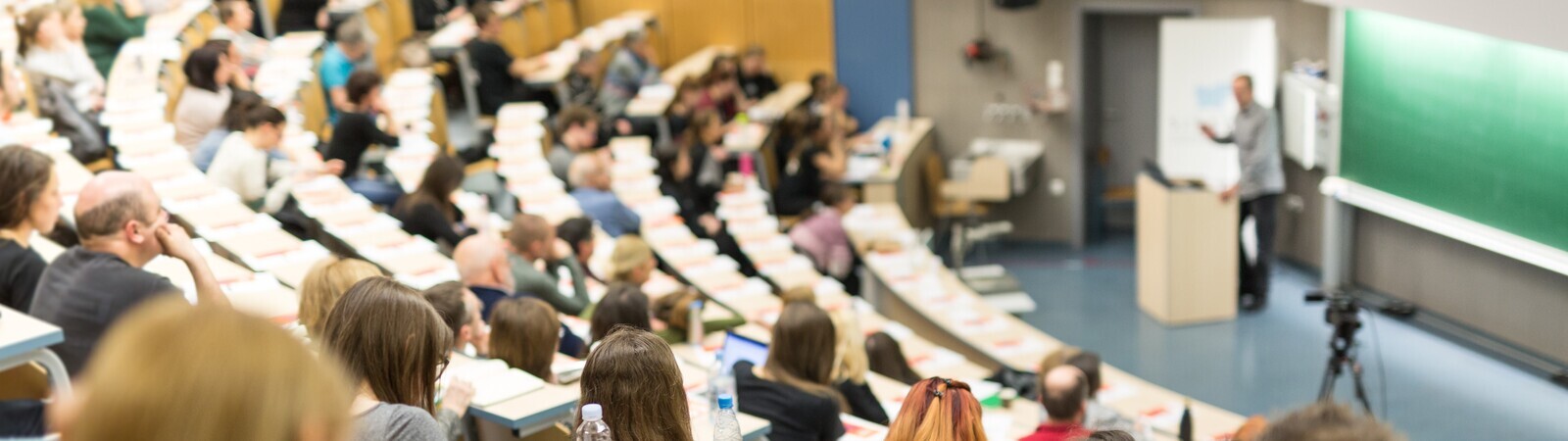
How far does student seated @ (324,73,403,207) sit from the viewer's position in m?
7.80

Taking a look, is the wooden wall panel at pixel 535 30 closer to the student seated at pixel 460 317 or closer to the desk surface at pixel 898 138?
the desk surface at pixel 898 138

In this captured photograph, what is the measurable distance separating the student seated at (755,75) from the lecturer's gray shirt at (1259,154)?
429cm

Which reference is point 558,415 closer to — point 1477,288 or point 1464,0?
point 1464,0

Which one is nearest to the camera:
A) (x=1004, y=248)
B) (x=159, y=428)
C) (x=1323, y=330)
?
(x=159, y=428)

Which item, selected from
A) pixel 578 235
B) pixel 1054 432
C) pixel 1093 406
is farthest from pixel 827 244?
pixel 1054 432

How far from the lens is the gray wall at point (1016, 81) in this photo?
464 inches

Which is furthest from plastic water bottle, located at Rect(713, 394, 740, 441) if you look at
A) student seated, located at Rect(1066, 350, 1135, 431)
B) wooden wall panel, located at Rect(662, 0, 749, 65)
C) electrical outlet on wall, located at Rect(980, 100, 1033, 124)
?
wooden wall panel, located at Rect(662, 0, 749, 65)

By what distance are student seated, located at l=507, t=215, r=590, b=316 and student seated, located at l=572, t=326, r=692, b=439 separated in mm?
3507

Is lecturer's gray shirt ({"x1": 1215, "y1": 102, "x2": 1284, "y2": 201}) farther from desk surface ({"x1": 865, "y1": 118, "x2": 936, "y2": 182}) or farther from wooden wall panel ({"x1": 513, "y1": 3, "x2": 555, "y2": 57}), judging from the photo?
wooden wall panel ({"x1": 513, "y1": 3, "x2": 555, "y2": 57})

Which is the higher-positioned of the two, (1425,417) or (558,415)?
(558,415)

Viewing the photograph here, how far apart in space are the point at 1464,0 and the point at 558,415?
5.26 meters

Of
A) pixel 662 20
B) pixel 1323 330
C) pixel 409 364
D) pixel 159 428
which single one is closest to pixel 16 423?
pixel 409 364

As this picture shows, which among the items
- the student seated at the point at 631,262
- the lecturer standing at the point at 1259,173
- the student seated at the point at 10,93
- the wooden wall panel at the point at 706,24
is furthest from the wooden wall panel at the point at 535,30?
the lecturer standing at the point at 1259,173

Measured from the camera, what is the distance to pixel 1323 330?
30.1 feet
